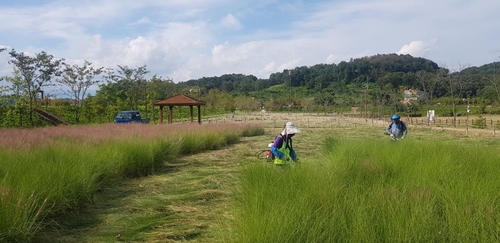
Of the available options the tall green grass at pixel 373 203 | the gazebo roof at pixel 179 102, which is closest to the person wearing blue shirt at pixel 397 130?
the tall green grass at pixel 373 203

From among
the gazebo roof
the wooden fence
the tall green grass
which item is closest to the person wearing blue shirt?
the tall green grass

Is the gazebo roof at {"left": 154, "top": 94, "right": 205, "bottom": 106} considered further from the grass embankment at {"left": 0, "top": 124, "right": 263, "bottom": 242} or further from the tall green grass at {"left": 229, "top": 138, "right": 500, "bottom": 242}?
the tall green grass at {"left": 229, "top": 138, "right": 500, "bottom": 242}

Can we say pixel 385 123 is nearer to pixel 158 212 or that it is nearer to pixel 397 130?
pixel 397 130

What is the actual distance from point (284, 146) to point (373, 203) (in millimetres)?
2394

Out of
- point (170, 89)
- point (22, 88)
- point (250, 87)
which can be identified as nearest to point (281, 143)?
point (22, 88)

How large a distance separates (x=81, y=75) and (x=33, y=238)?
2173cm

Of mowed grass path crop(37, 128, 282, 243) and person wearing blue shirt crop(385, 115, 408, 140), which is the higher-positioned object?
person wearing blue shirt crop(385, 115, 408, 140)

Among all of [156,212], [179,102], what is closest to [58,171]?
[156,212]

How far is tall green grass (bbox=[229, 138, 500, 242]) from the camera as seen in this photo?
121 inches

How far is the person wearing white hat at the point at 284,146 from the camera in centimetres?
569

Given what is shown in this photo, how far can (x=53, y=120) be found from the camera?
72.2ft

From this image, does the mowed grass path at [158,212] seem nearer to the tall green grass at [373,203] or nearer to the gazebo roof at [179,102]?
the tall green grass at [373,203]

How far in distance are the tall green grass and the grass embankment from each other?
2.12m

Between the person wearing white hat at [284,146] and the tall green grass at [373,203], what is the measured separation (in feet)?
2.02
